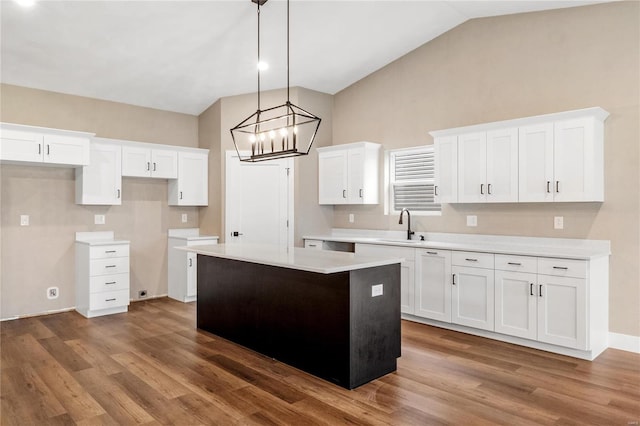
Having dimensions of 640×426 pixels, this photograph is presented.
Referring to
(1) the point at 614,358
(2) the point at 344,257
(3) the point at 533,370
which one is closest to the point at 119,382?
(2) the point at 344,257

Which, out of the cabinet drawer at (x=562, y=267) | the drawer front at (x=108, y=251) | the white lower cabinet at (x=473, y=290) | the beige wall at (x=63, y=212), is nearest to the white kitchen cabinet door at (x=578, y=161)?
the cabinet drawer at (x=562, y=267)

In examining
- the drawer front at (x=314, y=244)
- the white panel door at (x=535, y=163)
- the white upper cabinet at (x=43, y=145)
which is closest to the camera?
the white panel door at (x=535, y=163)

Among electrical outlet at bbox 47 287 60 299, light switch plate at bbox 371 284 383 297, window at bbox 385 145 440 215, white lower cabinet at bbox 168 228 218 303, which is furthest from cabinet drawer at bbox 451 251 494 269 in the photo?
electrical outlet at bbox 47 287 60 299

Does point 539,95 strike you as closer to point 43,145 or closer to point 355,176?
point 355,176

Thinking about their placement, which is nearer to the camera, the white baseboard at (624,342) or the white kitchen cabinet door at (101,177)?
the white baseboard at (624,342)

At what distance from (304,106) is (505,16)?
9.18ft

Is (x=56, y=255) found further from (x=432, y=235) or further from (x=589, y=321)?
(x=589, y=321)

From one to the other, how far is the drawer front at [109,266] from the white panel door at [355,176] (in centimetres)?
304

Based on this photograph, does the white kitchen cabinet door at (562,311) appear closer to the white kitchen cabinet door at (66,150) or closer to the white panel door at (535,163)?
the white panel door at (535,163)

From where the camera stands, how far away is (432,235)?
207 inches

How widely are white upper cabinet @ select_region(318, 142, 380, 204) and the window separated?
21 centimetres

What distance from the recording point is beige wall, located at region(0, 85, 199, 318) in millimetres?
4996

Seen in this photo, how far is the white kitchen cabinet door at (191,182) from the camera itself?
6.19 m

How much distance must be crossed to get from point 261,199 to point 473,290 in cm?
326
